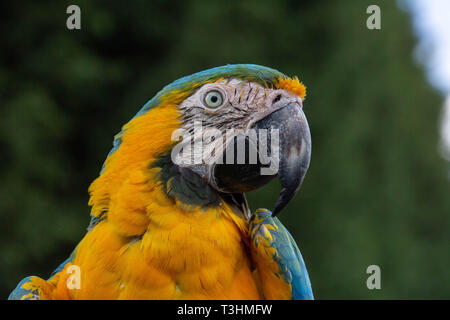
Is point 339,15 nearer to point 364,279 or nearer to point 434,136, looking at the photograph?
point 364,279

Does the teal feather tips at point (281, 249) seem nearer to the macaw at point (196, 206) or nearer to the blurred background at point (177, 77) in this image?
the macaw at point (196, 206)

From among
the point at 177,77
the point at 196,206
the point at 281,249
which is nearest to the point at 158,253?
the point at 196,206

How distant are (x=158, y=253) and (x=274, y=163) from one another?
0.46 meters

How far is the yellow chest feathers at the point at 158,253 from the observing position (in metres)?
1.41

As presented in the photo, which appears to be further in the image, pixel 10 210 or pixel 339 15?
pixel 339 15

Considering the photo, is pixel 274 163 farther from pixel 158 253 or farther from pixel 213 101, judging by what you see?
pixel 158 253

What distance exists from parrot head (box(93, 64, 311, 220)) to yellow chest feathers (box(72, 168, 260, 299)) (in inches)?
3.1

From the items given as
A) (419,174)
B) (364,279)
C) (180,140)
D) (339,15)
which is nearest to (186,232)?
(180,140)

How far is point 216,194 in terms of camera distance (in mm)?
1531

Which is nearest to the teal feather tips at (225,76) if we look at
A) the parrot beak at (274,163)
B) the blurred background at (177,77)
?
the parrot beak at (274,163)

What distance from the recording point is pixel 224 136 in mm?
1538

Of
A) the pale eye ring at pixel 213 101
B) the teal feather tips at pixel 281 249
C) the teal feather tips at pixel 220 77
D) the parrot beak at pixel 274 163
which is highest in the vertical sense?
the teal feather tips at pixel 220 77
